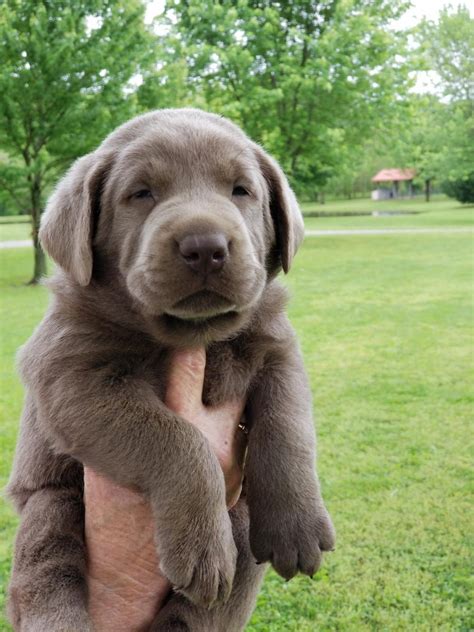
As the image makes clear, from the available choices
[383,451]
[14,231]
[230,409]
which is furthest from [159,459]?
[14,231]

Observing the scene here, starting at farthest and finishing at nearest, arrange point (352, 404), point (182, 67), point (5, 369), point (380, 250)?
point (380, 250) → point (182, 67) → point (5, 369) → point (352, 404)

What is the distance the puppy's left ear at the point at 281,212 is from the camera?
3.17 metres

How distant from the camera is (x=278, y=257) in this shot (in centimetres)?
328

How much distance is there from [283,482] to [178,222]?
1092 mm

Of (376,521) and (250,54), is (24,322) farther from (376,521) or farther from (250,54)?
(250,54)

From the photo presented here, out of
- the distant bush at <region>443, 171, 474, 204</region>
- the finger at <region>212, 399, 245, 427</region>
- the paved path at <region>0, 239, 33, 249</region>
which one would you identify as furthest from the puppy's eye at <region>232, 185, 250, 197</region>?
the distant bush at <region>443, 171, 474, 204</region>

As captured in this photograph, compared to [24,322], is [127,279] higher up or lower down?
higher up

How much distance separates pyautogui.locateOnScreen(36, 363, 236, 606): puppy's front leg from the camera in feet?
8.26

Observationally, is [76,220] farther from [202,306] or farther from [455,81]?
[455,81]

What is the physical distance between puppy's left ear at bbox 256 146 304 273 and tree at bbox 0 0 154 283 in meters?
15.4

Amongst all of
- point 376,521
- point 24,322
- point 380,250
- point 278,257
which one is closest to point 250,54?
point 380,250

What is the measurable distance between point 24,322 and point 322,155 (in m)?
17.4

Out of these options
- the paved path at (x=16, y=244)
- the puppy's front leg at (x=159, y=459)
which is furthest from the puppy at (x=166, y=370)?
the paved path at (x=16, y=244)

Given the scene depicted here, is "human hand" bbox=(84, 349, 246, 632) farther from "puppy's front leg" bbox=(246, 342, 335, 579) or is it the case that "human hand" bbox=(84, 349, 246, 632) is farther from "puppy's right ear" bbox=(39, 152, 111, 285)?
"puppy's right ear" bbox=(39, 152, 111, 285)
